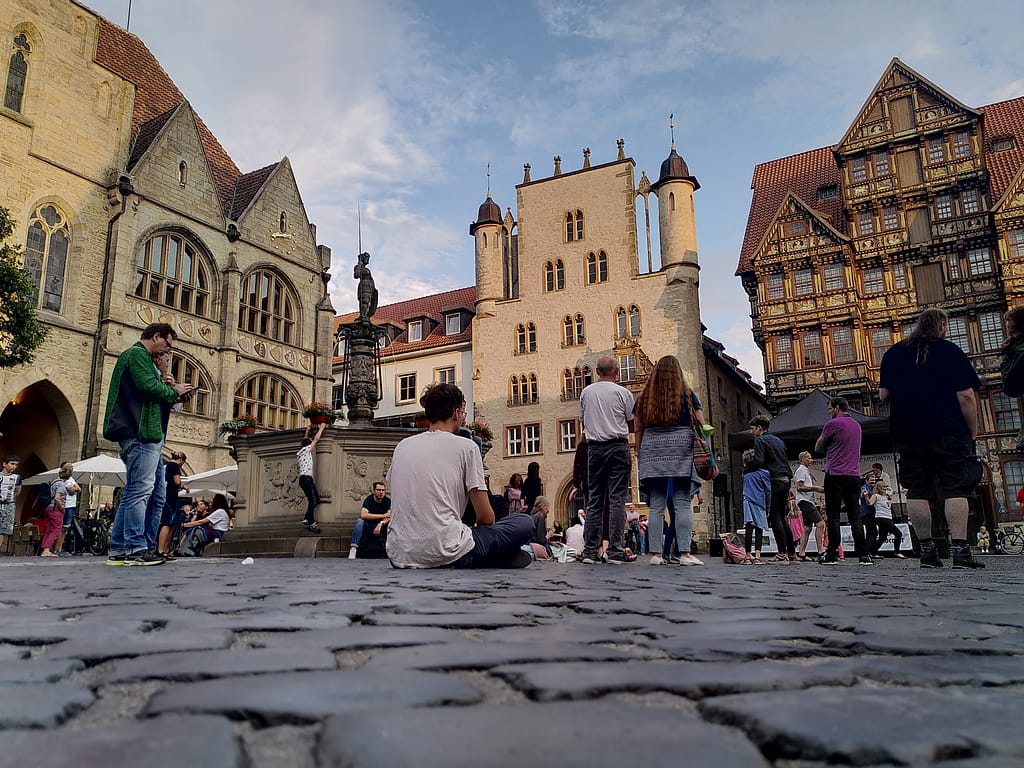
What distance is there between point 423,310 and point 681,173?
16164 mm

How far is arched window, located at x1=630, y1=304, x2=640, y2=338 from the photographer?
124 ft

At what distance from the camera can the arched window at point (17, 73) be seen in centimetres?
2619

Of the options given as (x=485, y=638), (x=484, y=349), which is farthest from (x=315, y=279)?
(x=485, y=638)

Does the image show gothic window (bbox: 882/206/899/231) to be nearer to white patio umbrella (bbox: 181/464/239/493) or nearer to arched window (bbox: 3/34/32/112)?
white patio umbrella (bbox: 181/464/239/493)

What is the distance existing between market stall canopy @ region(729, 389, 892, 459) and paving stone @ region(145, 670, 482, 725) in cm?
1962

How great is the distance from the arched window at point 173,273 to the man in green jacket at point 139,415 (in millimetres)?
22307

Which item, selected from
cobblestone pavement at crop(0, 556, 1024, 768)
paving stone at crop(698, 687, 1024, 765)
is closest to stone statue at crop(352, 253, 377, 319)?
cobblestone pavement at crop(0, 556, 1024, 768)

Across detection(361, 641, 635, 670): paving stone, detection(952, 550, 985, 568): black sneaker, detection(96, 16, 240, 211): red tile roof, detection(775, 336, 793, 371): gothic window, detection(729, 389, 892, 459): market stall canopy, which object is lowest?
detection(361, 641, 635, 670): paving stone

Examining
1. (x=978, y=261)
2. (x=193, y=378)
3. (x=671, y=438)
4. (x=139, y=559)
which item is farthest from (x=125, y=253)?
(x=978, y=261)

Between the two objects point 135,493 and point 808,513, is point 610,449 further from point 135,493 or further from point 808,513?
point 808,513

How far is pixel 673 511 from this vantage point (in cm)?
853

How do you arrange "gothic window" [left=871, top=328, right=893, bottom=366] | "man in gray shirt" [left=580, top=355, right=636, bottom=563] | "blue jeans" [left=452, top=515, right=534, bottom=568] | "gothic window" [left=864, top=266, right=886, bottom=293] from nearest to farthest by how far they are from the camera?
"blue jeans" [left=452, top=515, right=534, bottom=568]
"man in gray shirt" [left=580, top=355, right=636, bottom=563]
"gothic window" [left=871, top=328, right=893, bottom=366]
"gothic window" [left=864, top=266, right=886, bottom=293]

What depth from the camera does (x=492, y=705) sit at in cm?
151

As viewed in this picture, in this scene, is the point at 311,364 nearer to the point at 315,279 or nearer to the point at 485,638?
the point at 315,279
